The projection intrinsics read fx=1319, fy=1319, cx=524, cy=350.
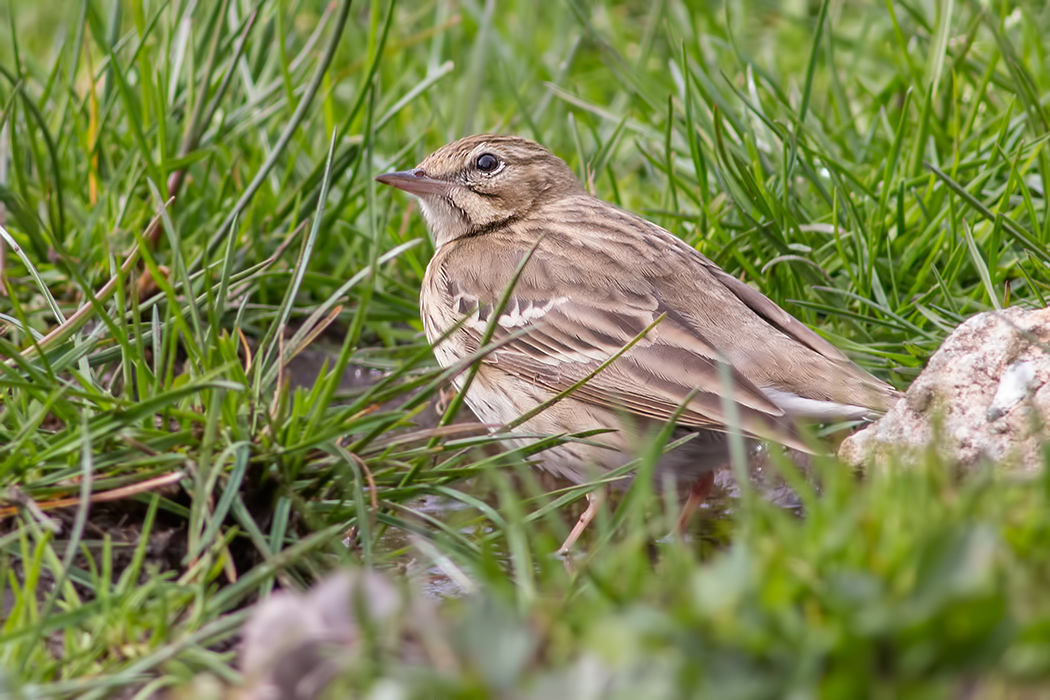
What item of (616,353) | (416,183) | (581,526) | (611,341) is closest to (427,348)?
(616,353)

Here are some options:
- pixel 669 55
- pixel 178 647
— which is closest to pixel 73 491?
pixel 178 647

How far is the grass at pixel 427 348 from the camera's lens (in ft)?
7.20

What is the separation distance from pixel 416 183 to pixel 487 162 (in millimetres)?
358

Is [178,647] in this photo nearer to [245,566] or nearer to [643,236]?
[245,566]

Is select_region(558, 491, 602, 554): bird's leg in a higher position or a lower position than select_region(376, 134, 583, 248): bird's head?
lower

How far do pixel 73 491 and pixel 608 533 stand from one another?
1.51 metres

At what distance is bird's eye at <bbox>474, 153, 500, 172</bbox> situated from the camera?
5.89 metres

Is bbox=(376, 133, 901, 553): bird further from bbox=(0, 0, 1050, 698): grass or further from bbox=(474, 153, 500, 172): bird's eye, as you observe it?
bbox=(0, 0, 1050, 698): grass

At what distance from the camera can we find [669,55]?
747 cm

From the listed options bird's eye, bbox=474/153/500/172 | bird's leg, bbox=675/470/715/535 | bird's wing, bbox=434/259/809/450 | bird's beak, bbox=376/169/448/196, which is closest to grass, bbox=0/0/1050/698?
bird's leg, bbox=675/470/715/535

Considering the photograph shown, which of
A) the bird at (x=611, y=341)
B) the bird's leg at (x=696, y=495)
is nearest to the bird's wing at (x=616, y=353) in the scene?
the bird at (x=611, y=341)

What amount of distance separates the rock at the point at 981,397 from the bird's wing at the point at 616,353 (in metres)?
0.36

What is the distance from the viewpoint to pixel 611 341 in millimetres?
4863

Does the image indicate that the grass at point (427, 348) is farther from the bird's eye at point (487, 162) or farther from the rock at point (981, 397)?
the bird's eye at point (487, 162)
